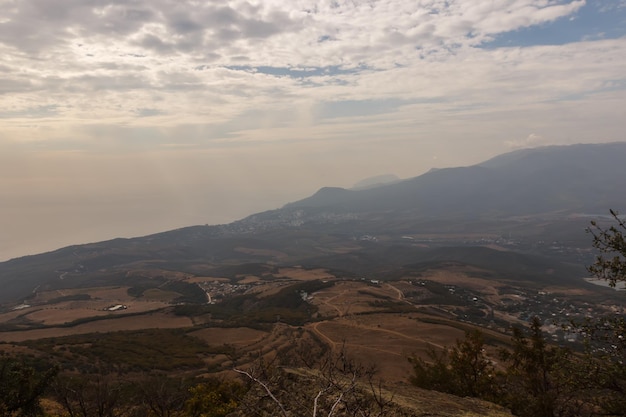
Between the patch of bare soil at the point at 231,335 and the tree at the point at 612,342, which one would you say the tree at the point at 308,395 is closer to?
the tree at the point at 612,342

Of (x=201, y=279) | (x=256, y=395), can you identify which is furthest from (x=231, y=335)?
(x=201, y=279)

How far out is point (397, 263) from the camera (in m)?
160

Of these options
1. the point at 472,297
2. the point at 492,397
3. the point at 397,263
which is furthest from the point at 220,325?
the point at 397,263

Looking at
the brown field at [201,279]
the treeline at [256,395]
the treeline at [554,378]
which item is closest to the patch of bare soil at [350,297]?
the treeline at [554,378]

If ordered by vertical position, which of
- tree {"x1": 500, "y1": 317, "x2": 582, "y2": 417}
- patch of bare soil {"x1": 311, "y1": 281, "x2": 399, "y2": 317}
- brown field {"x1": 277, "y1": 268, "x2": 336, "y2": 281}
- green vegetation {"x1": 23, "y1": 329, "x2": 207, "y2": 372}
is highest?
tree {"x1": 500, "y1": 317, "x2": 582, "y2": 417}

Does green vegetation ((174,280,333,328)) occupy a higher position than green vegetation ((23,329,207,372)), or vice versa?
green vegetation ((23,329,207,372))

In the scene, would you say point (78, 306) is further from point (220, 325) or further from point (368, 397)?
point (368, 397)

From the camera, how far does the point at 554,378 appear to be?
41.0 feet

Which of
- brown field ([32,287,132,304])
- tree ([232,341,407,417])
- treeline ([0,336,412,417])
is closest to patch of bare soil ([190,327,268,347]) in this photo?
treeline ([0,336,412,417])

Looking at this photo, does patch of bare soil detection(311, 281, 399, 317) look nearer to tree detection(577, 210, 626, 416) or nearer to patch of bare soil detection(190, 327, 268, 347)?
patch of bare soil detection(190, 327, 268, 347)

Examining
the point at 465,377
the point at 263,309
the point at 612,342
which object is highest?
the point at 612,342

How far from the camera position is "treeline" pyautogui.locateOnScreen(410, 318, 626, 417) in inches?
355

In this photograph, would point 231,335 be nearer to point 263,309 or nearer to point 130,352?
point 130,352

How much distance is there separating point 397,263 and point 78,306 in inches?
4726
